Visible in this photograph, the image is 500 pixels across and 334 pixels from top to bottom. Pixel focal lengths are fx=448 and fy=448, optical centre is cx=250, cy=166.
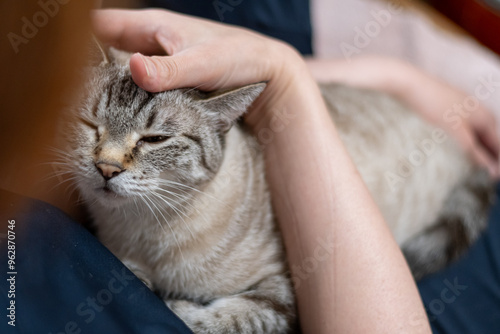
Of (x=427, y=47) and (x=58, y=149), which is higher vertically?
(x=427, y=47)

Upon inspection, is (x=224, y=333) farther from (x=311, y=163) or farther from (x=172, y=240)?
(x=311, y=163)

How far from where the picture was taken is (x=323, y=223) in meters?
1.06

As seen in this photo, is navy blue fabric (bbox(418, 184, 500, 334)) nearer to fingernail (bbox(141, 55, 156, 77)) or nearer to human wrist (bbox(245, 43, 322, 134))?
human wrist (bbox(245, 43, 322, 134))

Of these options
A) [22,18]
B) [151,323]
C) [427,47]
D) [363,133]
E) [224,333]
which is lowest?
[224,333]

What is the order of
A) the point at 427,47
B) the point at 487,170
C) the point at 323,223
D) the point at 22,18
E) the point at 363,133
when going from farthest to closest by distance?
the point at 427,47 < the point at 487,170 < the point at 363,133 < the point at 323,223 < the point at 22,18

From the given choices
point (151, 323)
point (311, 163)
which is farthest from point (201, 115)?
point (151, 323)

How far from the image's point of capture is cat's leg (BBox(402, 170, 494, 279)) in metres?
1.41

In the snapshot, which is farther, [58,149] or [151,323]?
[58,149]

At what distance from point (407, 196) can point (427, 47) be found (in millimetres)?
1029

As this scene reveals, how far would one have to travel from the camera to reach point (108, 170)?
896 millimetres

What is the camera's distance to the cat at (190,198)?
0.94 m
